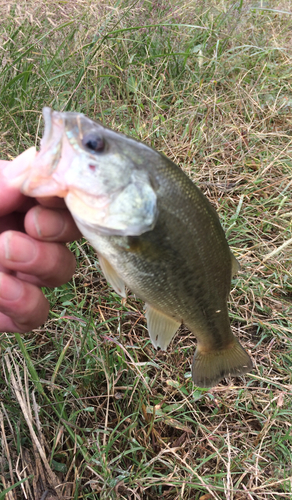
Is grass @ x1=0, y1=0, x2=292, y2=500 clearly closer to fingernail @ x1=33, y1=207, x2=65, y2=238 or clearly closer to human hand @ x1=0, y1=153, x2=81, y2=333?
human hand @ x1=0, y1=153, x2=81, y2=333

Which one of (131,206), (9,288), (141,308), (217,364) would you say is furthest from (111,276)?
(141,308)

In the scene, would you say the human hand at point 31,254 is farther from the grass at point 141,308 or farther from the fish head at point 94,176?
the grass at point 141,308

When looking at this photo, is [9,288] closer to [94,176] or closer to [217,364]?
[94,176]

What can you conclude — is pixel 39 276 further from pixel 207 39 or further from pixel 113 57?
pixel 207 39

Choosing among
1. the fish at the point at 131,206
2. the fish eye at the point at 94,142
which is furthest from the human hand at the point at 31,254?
the fish eye at the point at 94,142

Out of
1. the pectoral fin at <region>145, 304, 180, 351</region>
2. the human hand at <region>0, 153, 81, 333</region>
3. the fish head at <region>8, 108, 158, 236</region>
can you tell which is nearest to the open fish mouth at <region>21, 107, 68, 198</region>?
the fish head at <region>8, 108, 158, 236</region>

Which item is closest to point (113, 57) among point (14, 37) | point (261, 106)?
point (14, 37)
